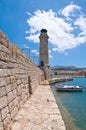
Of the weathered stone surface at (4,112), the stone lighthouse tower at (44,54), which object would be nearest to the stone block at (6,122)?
the weathered stone surface at (4,112)

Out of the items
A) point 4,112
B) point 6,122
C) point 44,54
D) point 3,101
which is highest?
point 44,54

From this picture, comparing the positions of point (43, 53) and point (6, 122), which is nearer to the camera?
point (6, 122)

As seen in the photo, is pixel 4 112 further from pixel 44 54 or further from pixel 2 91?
pixel 44 54

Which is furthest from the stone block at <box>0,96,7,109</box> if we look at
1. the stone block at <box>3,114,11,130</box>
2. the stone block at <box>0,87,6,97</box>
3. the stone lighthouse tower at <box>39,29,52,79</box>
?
the stone lighthouse tower at <box>39,29,52,79</box>

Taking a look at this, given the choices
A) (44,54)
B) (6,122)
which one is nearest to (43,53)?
(44,54)

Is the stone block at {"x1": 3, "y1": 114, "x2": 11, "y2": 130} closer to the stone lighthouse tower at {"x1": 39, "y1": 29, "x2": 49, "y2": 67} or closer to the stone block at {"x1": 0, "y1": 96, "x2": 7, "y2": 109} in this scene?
the stone block at {"x1": 0, "y1": 96, "x2": 7, "y2": 109}

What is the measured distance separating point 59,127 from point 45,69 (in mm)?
37888

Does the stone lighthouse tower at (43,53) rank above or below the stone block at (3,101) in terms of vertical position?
above

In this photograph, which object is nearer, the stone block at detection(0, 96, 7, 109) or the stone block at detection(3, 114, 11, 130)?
the stone block at detection(0, 96, 7, 109)

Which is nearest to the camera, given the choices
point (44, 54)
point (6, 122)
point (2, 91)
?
point (2, 91)

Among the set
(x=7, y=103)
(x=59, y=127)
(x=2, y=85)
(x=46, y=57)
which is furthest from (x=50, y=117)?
(x=46, y=57)

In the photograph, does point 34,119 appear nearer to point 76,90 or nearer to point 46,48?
point 76,90

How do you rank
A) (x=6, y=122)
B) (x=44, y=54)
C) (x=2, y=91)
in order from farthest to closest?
(x=44, y=54)
(x=6, y=122)
(x=2, y=91)

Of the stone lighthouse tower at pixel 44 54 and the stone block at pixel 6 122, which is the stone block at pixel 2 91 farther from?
the stone lighthouse tower at pixel 44 54
